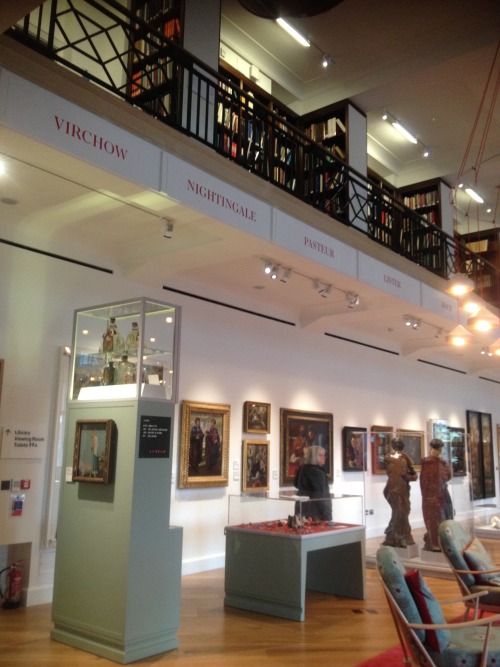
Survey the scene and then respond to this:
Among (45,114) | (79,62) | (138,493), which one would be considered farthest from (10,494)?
(79,62)

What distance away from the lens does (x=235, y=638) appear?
18.9ft

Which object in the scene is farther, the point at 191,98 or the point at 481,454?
the point at 481,454

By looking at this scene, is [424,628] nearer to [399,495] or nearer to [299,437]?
[399,495]

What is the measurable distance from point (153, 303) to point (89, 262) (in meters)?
2.43

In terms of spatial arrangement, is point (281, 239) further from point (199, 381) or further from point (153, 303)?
point (199, 381)

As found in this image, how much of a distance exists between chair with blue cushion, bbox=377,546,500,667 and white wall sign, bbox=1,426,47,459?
424cm

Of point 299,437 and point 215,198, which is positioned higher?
point 215,198

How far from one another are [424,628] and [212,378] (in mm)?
5842

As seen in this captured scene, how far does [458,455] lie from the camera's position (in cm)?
1175

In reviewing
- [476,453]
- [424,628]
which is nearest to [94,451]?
[424,628]

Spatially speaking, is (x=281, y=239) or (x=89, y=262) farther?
(x=89, y=262)

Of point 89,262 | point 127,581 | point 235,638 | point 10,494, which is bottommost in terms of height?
point 235,638

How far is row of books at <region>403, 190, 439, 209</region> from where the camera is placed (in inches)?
538

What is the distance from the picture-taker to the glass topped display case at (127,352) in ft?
18.7
